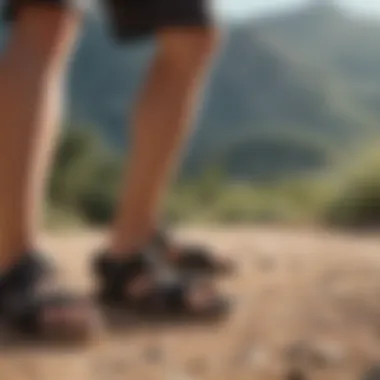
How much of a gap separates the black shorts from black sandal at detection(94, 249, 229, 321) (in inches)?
11.9

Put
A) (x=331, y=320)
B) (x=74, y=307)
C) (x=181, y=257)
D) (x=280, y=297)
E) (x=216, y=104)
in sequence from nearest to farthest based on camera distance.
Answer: (x=74, y=307)
(x=331, y=320)
(x=280, y=297)
(x=181, y=257)
(x=216, y=104)

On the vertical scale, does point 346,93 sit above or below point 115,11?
above

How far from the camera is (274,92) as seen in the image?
11.9 feet

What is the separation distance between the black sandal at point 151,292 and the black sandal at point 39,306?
0.13 metres

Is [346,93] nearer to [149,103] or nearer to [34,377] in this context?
[149,103]

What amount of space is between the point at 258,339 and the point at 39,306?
269 mm

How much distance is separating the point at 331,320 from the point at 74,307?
1.17ft

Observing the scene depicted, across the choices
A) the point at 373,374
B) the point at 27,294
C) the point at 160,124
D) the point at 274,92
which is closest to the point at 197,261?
the point at 160,124

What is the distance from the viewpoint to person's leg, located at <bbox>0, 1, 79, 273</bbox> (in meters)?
1.15

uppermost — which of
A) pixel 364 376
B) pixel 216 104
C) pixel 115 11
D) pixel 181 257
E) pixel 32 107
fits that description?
pixel 216 104

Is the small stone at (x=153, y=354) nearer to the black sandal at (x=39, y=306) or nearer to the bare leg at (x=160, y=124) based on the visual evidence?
the black sandal at (x=39, y=306)

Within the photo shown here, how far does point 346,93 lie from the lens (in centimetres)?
344

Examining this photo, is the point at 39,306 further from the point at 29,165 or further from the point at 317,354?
the point at 317,354

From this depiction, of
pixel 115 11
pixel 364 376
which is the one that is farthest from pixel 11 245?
pixel 364 376
